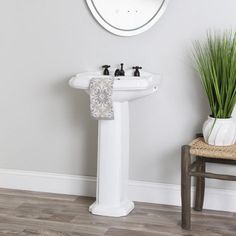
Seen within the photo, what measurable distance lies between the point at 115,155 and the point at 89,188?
53cm

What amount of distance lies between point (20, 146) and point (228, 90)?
5.44ft

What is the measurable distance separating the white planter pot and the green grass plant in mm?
49

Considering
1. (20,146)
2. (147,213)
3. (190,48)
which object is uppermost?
(190,48)

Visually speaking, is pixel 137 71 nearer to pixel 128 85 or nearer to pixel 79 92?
pixel 128 85

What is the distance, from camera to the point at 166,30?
3594 millimetres

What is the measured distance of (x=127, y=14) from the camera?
3.63 meters

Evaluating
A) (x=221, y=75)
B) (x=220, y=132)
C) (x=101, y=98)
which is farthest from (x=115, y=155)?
(x=221, y=75)

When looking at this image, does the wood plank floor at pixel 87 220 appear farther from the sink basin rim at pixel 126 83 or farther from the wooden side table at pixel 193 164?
the sink basin rim at pixel 126 83

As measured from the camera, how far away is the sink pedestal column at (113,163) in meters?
3.45

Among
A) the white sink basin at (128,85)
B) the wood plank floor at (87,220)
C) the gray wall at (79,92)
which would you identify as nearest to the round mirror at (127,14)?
the gray wall at (79,92)

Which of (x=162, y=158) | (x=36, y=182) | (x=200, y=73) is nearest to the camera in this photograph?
(x=200, y=73)

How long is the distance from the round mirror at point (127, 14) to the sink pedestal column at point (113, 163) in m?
0.53

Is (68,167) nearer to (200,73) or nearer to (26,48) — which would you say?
(26,48)

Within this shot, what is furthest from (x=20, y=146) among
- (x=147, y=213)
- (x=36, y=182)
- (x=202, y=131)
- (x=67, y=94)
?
(x=202, y=131)
